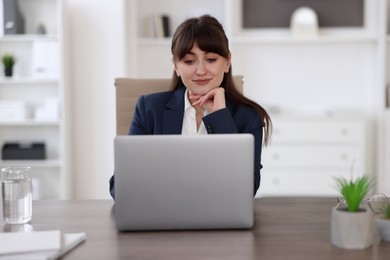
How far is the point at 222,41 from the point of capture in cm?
185

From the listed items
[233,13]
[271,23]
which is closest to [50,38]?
[233,13]

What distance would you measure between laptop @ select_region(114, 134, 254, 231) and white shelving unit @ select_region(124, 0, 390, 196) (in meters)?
3.36

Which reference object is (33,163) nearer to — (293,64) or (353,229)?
(293,64)

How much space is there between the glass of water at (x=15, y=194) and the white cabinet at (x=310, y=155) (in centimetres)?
332

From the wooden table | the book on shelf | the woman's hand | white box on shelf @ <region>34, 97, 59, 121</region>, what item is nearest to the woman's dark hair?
the woman's hand

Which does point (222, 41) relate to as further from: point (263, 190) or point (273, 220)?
point (263, 190)

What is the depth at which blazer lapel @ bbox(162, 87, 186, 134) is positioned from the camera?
197cm

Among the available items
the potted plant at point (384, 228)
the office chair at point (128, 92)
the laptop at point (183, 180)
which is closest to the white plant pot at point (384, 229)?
the potted plant at point (384, 228)

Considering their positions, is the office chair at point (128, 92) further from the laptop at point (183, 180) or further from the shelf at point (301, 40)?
the shelf at point (301, 40)

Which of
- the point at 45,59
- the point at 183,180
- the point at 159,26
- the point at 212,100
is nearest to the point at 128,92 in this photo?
the point at 212,100

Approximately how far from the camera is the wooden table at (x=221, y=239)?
118 centimetres

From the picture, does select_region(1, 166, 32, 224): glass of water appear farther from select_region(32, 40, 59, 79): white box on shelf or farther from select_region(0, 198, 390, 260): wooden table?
select_region(32, 40, 59, 79): white box on shelf

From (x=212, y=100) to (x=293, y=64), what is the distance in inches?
123

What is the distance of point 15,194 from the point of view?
144 centimetres
